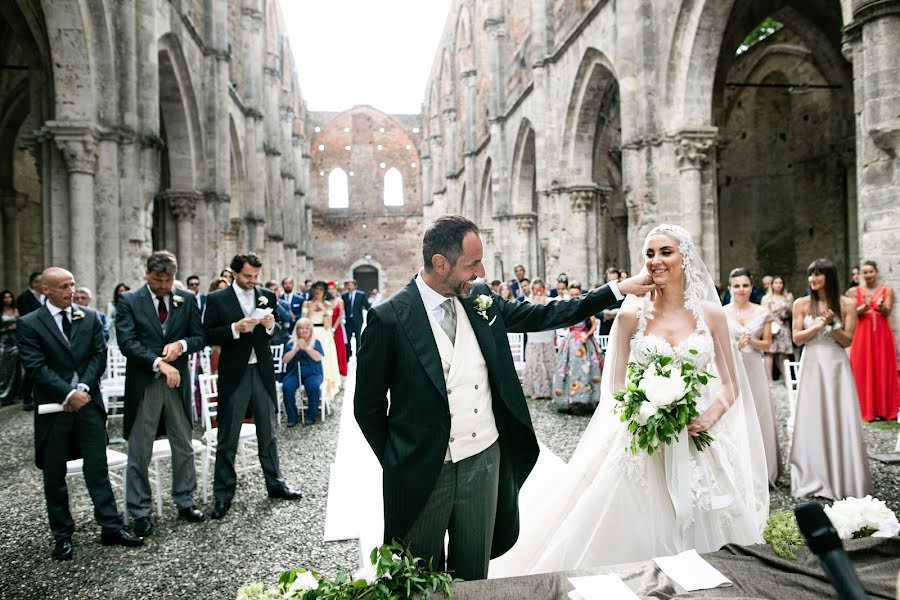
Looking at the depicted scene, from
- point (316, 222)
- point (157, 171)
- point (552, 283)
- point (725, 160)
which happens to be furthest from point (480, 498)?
point (316, 222)

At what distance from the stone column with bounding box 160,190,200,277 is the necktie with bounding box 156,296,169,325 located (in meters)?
11.8

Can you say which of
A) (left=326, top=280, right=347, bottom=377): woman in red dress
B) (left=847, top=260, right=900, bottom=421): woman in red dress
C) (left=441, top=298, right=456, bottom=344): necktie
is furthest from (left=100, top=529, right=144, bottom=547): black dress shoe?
(left=847, top=260, right=900, bottom=421): woman in red dress

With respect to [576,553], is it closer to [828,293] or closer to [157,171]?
[828,293]

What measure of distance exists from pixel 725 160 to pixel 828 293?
15.2 meters

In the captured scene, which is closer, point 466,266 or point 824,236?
point 466,266

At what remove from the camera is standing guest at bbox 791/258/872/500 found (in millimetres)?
4715

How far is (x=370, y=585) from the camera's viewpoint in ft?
5.99

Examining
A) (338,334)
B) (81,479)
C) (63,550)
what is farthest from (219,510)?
(338,334)

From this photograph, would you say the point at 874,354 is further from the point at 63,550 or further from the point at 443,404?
the point at 63,550

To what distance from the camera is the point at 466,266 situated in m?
2.38

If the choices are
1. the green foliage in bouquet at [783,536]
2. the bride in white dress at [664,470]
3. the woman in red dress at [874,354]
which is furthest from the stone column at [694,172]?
the green foliage in bouquet at [783,536]

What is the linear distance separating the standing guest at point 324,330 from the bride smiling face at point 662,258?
271 inches

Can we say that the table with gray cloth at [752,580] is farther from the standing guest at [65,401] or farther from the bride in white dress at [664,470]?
the standing guest at [65,401]

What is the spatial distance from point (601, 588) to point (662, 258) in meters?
1.73
